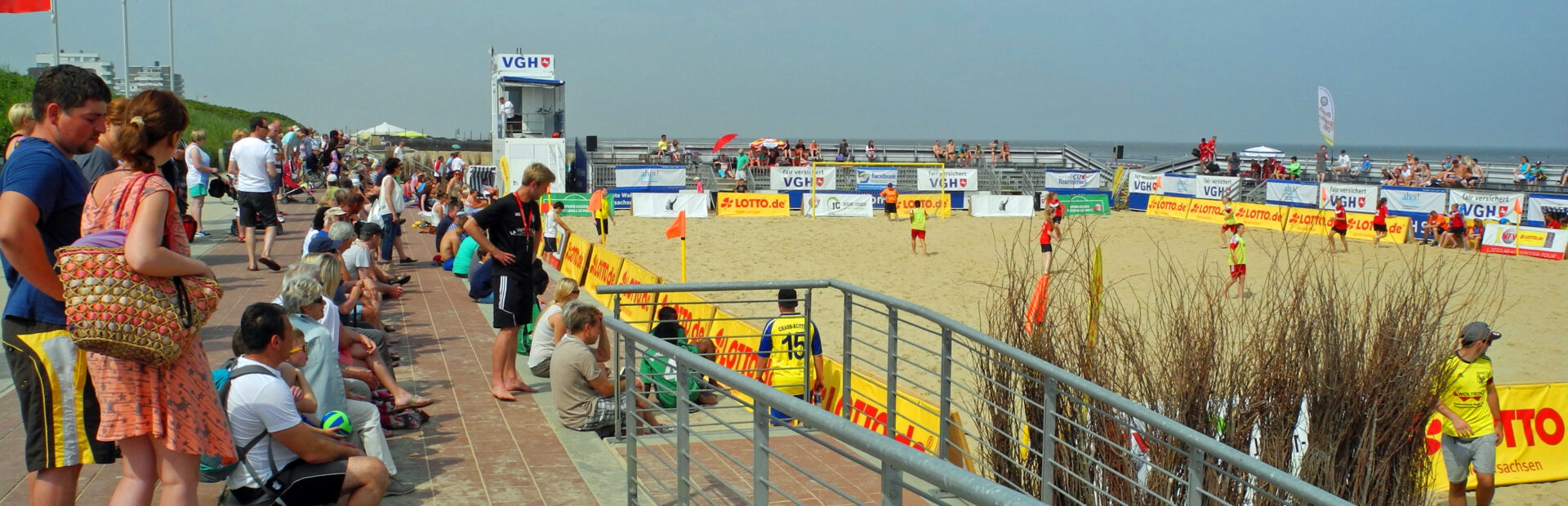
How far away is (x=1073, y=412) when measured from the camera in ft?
16.6

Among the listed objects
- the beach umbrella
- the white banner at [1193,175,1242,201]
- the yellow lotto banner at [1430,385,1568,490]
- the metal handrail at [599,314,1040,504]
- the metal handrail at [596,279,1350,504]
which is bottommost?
the yellow lotto banner at [1430,385,1568,490]

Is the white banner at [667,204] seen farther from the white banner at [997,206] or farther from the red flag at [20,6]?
the red flag at [20,6]

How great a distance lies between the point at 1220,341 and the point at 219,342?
6.70 metres

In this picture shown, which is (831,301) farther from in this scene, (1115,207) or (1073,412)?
(1115,207)

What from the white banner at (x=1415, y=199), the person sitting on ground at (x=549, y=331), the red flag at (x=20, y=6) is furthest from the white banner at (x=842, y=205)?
the person sitting on ground at (x=549, y=331)

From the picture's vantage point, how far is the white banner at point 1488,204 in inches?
1051

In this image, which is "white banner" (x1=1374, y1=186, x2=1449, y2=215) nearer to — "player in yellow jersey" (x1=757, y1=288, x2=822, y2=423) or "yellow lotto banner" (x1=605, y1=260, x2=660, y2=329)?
"yellow lotto banner" (x1=605, y1=260, x2=660, y2=329)

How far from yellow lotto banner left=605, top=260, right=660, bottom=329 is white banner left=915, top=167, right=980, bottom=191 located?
23.9m

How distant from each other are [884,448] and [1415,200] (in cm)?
3093

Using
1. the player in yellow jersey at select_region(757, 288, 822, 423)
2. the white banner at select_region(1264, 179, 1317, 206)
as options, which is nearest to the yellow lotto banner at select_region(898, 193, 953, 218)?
the white banner at select_region(1264, 179, 1317, 206)

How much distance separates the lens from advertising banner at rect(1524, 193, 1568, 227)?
2558 centimetres

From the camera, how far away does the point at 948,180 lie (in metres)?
36.0

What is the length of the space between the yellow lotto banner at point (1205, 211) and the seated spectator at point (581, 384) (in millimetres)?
28480

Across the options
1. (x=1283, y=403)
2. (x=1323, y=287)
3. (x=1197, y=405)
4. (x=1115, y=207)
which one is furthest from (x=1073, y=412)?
(x=1115, y=207)
